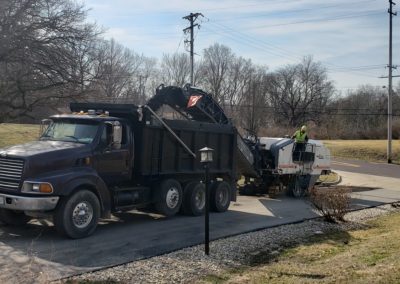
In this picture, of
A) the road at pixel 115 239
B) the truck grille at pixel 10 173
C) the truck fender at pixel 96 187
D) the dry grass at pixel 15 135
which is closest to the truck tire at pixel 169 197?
the road at pixel 115 239

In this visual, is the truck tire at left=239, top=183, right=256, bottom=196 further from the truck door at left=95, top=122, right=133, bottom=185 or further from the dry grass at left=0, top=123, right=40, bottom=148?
the dry grass at left=0, top=123, right=40, bottom=148

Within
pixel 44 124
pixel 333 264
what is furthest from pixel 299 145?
pixel 333 264

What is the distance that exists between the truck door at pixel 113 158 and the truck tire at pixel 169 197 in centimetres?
106

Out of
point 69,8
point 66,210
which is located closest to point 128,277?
point 66,210

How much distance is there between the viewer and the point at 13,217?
1131 centimetres

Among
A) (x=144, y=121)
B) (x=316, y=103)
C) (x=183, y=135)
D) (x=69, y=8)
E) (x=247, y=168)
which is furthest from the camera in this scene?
(x=316, y=103)

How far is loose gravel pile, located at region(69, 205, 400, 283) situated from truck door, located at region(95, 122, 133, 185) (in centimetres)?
281

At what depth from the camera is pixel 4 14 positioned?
20.1m

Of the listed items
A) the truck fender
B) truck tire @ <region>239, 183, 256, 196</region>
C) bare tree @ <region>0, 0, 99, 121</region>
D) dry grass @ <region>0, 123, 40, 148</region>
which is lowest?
truck tire @ <region>239, 183, 256, 196</region>

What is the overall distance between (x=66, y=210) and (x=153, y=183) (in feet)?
11.0

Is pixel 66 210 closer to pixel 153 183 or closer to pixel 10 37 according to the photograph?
pixel 153 183

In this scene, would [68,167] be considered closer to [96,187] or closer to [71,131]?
[96,187]

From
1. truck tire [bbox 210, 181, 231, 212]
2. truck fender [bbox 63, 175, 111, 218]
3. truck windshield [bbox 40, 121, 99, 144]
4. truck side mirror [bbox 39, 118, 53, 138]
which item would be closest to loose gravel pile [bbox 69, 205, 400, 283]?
truck fender [bbox 63, 175, 111, 218]

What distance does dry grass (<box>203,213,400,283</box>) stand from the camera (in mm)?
7500
